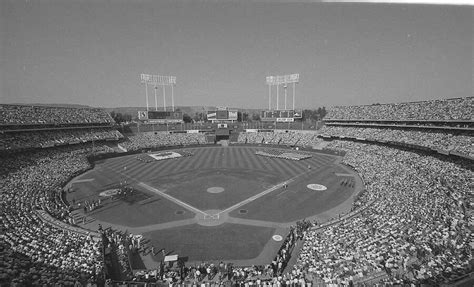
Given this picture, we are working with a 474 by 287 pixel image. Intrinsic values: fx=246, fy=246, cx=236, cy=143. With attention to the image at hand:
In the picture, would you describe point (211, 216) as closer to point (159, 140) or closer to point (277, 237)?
point (277, 237)

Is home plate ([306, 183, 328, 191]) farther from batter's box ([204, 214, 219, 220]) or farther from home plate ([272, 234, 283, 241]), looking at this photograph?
batter's box ([204, 214, 219, 220])

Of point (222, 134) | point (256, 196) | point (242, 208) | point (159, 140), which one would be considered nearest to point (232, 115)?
point (222, 134)

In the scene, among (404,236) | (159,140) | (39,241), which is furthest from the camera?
(159,140)

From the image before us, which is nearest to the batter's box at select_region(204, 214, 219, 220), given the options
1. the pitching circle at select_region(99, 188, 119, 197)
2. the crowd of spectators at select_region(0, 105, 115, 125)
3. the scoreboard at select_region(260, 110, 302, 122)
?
the pitching circle at select_region(99, 188, 119, 197)

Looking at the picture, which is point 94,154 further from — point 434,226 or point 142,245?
point 434,226

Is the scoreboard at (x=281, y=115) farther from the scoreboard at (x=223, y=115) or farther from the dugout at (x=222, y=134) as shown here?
the dugout at (x=222, y=134)

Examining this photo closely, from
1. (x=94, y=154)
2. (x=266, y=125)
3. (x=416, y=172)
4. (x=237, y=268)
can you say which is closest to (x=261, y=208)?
(x=237, y=268)
